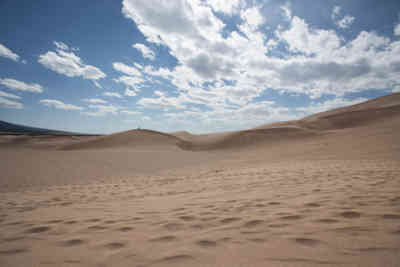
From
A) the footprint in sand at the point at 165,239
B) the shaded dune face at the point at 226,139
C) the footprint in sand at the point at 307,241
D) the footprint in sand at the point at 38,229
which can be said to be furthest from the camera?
the shaded dune face at the point at 226,139

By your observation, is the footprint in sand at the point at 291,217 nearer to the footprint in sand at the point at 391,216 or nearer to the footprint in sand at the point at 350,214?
the footprint in sand at the point at 350,214

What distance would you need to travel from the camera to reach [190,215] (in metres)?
2.91

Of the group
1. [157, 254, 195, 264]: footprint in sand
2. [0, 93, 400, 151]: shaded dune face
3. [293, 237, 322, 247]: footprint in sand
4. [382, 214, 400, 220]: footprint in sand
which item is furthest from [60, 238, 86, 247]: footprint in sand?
[0, 93, 400, 151]: shaded dune face

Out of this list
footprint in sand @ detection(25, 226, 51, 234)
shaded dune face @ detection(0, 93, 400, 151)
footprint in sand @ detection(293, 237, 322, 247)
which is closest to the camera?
footprint in sand @ detection(293, 237, 322, 247)

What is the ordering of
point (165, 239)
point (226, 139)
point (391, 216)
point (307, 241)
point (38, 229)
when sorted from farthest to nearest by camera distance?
point (226, 139) → point (38, 229) → point (391, 216) → point (165, 239) → point (307, 241)

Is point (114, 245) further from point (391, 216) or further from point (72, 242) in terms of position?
point (391, 216)

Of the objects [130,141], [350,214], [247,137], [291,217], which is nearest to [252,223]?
[291,217]

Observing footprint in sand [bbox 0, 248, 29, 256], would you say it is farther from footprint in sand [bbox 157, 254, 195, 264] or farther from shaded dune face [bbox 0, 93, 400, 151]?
shaded dune face [bbox 0, 93, 400, 151]

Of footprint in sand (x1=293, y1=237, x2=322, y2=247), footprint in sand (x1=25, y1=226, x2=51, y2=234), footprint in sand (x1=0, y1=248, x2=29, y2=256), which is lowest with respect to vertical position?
footprint in sand (x1=25, y1=226, x2=51, y2=234)

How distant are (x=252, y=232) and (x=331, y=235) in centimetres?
83

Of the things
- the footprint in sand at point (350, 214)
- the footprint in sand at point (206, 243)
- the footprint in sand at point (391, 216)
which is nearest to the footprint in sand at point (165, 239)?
the footprint in sand at point (206, 243)

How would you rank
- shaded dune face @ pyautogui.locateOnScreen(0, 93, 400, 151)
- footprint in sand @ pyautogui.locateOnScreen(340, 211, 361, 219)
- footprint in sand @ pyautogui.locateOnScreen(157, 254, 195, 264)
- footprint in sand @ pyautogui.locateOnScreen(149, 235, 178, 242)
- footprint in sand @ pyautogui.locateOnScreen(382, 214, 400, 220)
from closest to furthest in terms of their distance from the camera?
footprint in sand @ pyautogui.locateOnScreen(157, 254, 195, 264)
footprint in sand @ pyautogui.locateOnScreen(149, 235, 178, 242)
footprint in sand @ pyautogui.locateOnScreen(382, 214, 400, 220)
footprint in sand @ pyautogui.locateOnScreen(340, 211, 361, 219)
shaded dune face @ pyautogui.locateOnScreen(0, 93, 400, 151)

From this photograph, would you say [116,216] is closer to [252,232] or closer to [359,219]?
[252,232]

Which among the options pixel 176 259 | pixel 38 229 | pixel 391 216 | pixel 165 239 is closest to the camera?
pixel 176 259
